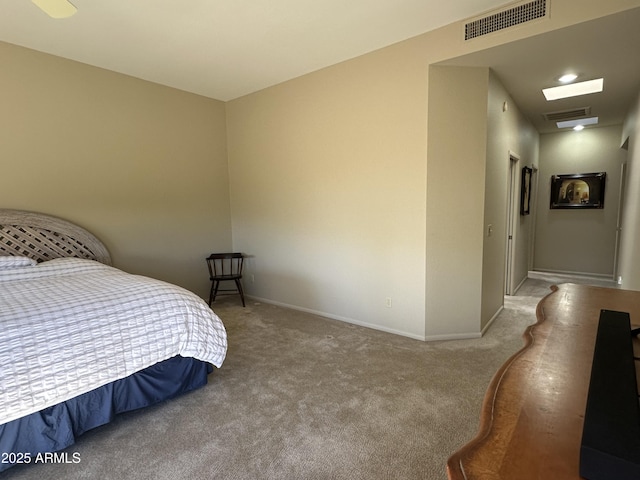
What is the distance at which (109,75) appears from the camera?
3.59 meters

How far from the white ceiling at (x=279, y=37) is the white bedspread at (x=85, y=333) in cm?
205

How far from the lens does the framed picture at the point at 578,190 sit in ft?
18.5

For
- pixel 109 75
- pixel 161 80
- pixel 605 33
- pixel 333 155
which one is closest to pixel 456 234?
pixel 333 155

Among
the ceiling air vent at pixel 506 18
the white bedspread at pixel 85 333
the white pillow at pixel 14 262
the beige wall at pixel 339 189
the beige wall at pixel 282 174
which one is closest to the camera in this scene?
the white bedspread at pixel 85 333

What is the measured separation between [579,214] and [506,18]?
4.81 meters

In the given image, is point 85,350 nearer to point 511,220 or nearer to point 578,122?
point 511,220

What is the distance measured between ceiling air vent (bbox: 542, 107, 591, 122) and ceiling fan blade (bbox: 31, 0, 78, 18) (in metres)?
5.36

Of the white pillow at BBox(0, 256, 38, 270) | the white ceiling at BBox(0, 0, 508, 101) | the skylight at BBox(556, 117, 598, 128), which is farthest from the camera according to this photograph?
the skylight at BBox(556, 117, 598, 128)

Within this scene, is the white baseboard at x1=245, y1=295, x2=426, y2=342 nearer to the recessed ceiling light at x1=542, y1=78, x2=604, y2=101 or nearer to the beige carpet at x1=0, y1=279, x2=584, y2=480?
the beige carpet at x1=0, y1=279, x2=584, y2=480

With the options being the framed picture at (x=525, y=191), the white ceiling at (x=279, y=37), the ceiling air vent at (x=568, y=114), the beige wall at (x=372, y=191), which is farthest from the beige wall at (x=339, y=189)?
the ceiling air vent at (x=568, y=114)

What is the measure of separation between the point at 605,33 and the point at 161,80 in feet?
13.9

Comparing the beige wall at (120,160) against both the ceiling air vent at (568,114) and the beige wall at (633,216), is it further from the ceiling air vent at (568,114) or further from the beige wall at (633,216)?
the beige wall at (633,216)

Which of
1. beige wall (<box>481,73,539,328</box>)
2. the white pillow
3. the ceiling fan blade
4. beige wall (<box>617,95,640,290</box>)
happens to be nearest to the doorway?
beige wall (<box>481,73,539,328</box>)

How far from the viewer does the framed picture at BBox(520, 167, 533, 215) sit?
4812 millimetres
